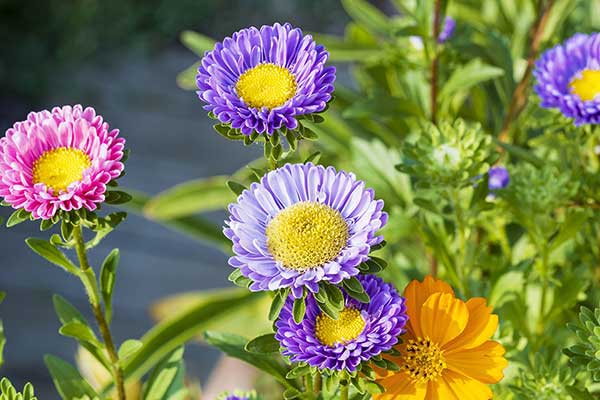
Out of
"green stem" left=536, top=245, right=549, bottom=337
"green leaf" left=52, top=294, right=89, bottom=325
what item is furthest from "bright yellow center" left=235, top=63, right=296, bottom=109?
"green stem" left=536, top=245, right=549, bottom=337

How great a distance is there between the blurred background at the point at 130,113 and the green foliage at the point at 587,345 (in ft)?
4.81

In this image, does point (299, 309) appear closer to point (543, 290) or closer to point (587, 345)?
point (587, 345)

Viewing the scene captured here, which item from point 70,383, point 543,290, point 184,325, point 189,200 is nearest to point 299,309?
point 70,383

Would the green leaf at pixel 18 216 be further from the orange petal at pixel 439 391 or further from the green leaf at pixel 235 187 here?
the orange petal at pixel 439 391

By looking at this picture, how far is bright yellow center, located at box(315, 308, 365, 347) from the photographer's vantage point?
46 cm

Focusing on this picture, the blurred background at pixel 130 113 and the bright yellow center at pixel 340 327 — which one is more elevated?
the blurred background at pixel 130 113

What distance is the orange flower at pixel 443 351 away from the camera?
1.55ft

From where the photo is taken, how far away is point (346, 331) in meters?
0.46

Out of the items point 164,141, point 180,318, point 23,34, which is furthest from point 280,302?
point 23,34

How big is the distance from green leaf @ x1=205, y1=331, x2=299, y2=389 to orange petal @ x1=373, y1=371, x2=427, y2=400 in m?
0.11

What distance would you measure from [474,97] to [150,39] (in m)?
1.70

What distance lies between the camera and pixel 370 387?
48cm

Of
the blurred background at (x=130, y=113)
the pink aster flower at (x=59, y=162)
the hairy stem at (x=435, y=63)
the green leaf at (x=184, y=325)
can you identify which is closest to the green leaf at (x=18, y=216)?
the pink aster flower at (x=59, y=162)

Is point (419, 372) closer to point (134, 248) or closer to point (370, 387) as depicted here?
point (370, 387)
